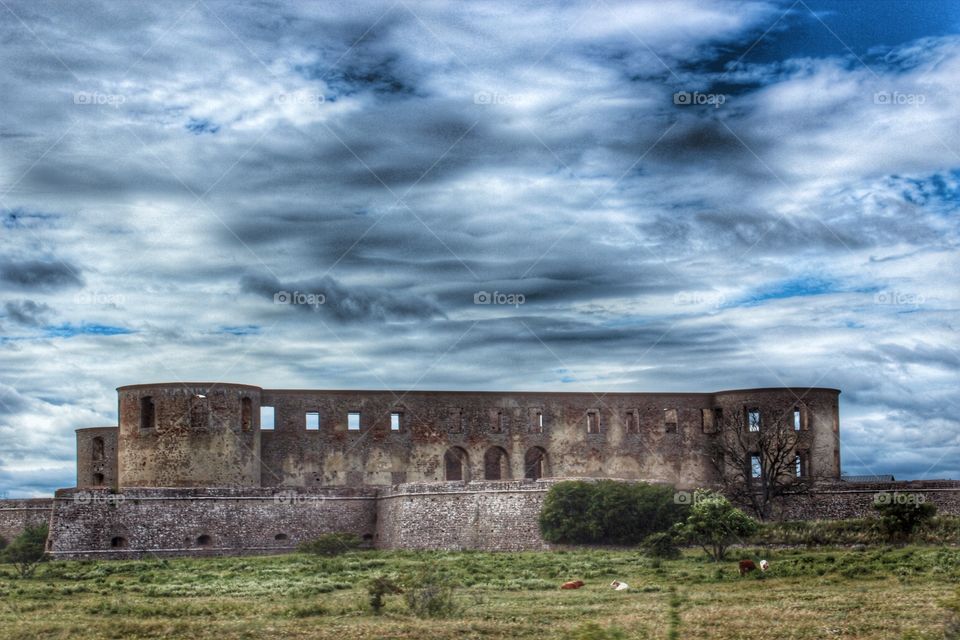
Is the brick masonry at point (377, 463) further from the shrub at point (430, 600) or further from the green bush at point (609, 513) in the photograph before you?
the shrub at point (430, 600)

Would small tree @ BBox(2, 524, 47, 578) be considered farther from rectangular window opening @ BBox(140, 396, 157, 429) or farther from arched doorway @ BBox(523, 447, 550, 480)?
arched doorway @ BBox(523, 447, 550, 480)

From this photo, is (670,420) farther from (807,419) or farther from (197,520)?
(197,520)

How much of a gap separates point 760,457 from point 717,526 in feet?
49.8

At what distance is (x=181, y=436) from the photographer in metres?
44.1

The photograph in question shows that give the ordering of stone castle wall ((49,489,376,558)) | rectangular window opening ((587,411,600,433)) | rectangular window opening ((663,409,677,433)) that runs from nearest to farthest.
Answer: stone castle wall ((49,489,376,558)) → rectangular window opening ((587,411,600,433)) → rectangular window opening ((663,409,677,433))

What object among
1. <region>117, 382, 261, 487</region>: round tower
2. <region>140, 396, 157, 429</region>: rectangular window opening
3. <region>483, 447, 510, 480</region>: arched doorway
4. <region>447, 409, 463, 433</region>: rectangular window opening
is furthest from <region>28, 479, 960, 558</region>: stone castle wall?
<region>483, 447, 510, 480</region>: arched doorway

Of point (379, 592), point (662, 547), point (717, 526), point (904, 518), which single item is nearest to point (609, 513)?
point (662, 547)

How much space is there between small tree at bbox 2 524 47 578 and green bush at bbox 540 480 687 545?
15.8 metres

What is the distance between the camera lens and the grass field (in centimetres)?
2047

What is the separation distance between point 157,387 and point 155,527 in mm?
6337

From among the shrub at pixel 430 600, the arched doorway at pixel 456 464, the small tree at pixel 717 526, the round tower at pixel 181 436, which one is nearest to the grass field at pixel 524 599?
the shrub at pixel 430 600

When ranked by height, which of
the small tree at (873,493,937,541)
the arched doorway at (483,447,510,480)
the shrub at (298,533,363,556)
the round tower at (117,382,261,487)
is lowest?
the shrub at (298,533,363,556)

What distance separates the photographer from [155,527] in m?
40.1

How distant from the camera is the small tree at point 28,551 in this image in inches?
1363
